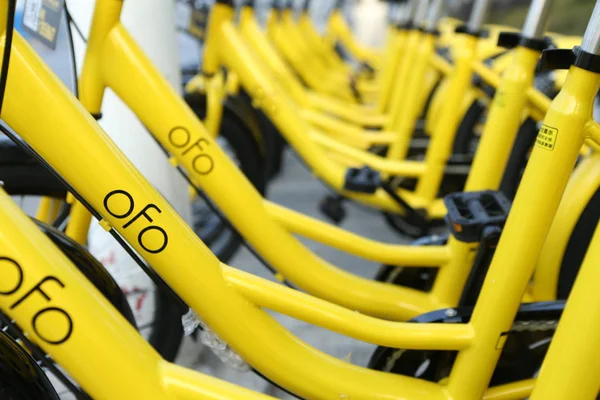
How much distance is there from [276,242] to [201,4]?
119cm

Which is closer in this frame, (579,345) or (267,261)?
(579,345)

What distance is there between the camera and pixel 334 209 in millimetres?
1888

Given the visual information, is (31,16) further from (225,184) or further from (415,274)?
(415,274)

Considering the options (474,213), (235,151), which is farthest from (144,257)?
(235,151)

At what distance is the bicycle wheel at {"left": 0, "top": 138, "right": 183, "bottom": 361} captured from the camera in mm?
945

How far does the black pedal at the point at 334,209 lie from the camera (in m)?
1.88

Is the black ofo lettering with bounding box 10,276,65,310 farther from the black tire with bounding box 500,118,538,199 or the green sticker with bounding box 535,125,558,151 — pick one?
the black tire with bounding box 500,118,538,199

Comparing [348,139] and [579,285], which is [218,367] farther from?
[348,139]

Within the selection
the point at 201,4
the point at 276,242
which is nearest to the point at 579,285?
the point at 276,242

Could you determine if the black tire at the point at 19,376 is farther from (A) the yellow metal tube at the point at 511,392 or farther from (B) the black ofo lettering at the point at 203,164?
→ (A) the yellow metal tube at the point at 511,392

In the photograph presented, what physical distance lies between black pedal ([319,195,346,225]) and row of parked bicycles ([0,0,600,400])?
41 centimetres

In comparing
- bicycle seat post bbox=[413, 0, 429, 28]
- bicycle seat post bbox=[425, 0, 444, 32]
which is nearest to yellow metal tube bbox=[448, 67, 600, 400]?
bicycle seat post bbox=[425, 0, 444, 32]

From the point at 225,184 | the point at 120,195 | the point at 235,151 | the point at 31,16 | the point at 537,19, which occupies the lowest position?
the point at 235,151

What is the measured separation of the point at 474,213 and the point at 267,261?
367 mm
